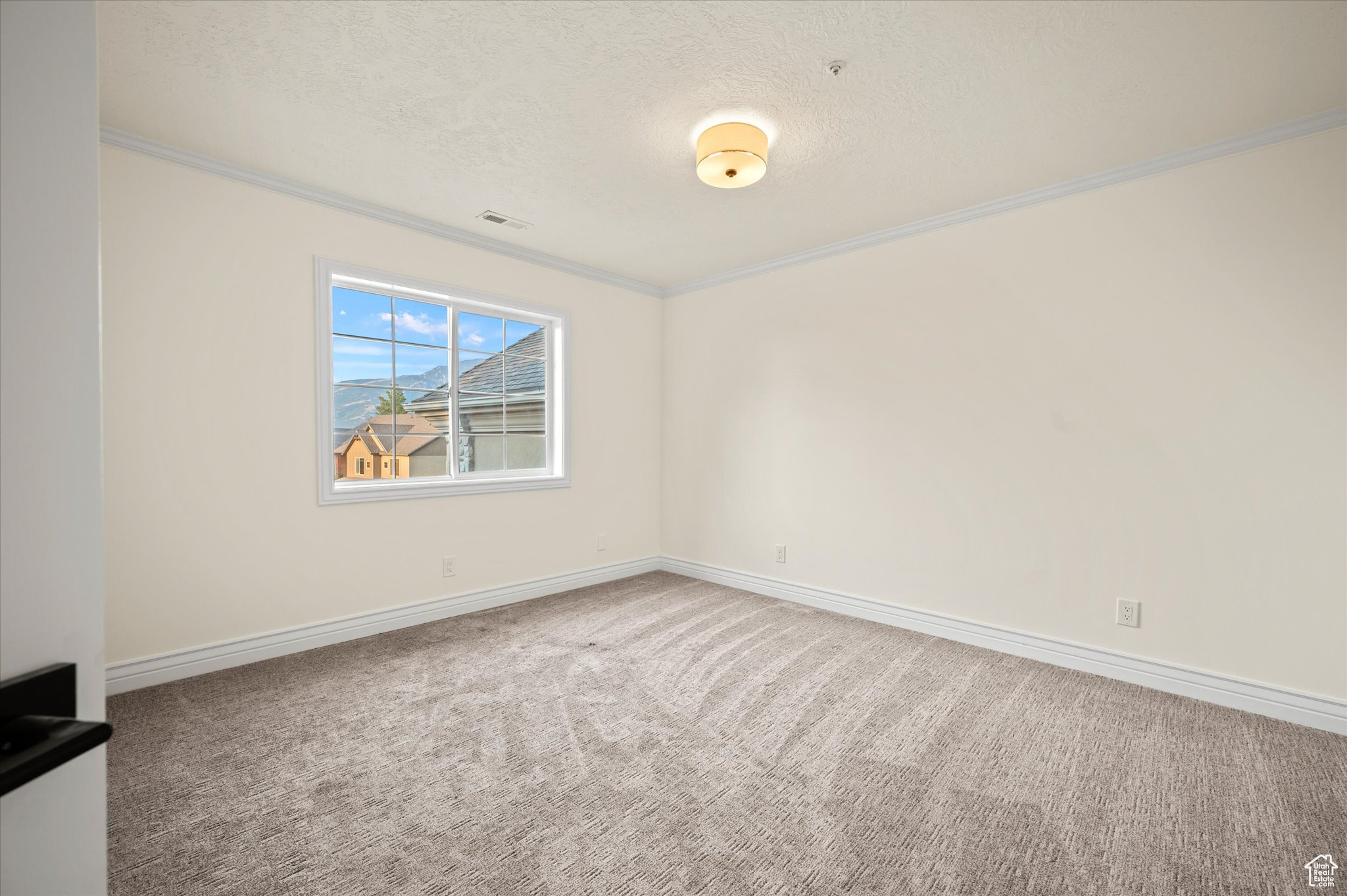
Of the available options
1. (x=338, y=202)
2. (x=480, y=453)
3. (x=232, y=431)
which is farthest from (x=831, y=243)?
(x=232, y=431)

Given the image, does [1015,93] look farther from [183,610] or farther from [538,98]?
[183,610]

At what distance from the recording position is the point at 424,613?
3617mm

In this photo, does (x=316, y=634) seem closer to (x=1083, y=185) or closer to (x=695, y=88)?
(x=695, y=88)

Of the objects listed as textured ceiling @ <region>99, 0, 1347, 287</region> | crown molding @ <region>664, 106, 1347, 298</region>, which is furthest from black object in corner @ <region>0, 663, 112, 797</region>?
crown molding @ <region>664, 106, 1347, 298</region>

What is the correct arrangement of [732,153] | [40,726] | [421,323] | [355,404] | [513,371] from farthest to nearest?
1. [513,371]
2. [421,323]
3. [355,404]
4. [732,153]
5. [40,726]

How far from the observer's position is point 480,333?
4.05 metres

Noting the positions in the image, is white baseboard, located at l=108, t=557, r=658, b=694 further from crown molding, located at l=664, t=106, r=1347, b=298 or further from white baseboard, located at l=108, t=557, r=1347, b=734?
crown molding, located at l=664, t=106, r=1347, b=298

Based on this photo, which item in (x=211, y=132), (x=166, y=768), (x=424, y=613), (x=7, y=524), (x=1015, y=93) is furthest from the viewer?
(x=424, y=613)

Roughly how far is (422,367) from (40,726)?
11.5ft

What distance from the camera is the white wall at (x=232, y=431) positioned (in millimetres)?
2627

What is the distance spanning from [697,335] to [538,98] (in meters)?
2.67

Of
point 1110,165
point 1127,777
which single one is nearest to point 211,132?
point 1110,165

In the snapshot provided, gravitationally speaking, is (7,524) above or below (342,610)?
above

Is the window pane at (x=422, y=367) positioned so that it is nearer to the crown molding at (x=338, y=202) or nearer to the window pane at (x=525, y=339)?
the window pane at (x=525, y=339)
